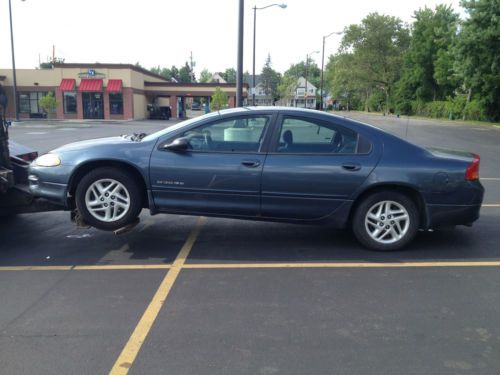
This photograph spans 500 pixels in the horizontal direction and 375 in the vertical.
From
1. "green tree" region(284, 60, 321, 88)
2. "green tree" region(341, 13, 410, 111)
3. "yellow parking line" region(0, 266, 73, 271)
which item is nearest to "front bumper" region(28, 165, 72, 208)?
"yellow parking line" region(0, 266, 73, 271)

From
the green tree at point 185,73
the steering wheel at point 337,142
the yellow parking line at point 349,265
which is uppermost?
the green tree at point 185,73

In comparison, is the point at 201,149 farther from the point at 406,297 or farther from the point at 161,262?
the point at 406,297

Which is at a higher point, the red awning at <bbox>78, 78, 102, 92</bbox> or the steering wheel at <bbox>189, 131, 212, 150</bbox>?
the red awning at <bbox>78, 78, 102, 92</bbox>

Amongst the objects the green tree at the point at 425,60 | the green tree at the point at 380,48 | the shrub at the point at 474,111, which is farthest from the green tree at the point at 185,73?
the shrub at the point at 474,111

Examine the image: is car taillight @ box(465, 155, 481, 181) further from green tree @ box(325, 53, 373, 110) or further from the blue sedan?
green tree @ box(325, 53, 373, 110)

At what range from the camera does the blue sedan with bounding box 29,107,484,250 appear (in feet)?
17.1

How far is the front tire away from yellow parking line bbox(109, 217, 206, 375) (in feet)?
2.55

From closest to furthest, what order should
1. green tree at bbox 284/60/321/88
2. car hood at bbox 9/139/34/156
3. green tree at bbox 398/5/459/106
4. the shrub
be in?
car hood at bbox 9/139/34/156 → the shrub → green tree at bbox 398/5/459/106 → green tree at bbox 284/60/321/88

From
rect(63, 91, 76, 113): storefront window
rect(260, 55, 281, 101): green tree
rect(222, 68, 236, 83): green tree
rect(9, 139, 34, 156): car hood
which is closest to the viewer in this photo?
rect(9, 139, 34, 156): car hood

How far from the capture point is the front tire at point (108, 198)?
5.33 metres

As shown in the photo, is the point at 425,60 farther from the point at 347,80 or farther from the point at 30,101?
the point at 30,101

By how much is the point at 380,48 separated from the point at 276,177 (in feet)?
293

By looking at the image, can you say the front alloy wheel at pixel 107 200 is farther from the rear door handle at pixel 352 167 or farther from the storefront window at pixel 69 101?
the storefront window at pixel 69 101

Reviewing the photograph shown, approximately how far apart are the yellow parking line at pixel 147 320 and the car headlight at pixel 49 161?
5.66 feet
